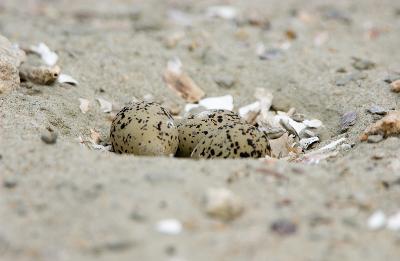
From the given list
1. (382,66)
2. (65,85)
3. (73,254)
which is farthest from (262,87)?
(73,254)

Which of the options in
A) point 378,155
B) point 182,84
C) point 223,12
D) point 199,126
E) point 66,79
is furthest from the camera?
A: point 223,12

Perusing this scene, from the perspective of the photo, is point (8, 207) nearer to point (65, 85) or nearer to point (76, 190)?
point (76, 190)

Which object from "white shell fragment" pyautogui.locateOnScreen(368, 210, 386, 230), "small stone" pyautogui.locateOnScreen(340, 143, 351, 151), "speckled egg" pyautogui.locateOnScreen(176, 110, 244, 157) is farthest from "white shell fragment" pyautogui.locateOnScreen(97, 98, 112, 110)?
"white shell fragment" pyautogui.locateOnScreen(368, 210, 386, 230)

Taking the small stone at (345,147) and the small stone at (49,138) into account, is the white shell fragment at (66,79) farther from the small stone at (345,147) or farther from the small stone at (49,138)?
the small stone at (345,147)

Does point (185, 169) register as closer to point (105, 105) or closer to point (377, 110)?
point (105, 105)

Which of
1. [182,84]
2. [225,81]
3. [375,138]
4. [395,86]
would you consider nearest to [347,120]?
[395,86]

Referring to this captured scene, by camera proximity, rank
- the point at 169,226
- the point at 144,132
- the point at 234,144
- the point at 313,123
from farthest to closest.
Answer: the point at 313,123
the point at 144,132
the point at 234,144
the point at 169,226

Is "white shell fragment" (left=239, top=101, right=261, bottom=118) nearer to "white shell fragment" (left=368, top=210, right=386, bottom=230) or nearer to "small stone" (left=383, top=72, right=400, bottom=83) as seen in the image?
"small stone" (left=383, top=72, right=400, bottom=83)
